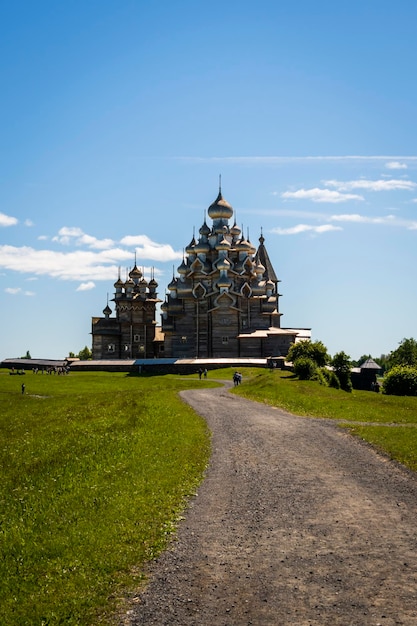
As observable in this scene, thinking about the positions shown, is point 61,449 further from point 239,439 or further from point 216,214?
point 216,214

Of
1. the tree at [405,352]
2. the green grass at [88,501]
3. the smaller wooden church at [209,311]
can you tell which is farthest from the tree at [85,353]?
the green grass at [88,501]

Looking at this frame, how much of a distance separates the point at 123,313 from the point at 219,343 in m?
16.8

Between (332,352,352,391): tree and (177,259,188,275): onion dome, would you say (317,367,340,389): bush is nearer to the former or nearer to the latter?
(332,352,352,391): tree

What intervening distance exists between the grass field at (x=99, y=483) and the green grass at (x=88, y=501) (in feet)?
0.08

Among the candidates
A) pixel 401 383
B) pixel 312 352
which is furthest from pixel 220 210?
pixel 401 383

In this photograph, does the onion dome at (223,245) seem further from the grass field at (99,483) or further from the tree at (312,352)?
the grass field at (99,483)

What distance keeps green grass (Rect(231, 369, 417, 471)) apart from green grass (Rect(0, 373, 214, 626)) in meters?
6.02

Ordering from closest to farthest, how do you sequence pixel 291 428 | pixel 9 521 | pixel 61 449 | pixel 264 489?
1. pixel 9 521
2. pixel 264 489
3. pixel 61 449
4. pixel 291 428

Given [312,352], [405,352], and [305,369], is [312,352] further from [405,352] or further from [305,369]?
[405,352]

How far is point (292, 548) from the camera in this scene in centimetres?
1065

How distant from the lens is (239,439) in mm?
21625

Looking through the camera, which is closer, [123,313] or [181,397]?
[181,397]

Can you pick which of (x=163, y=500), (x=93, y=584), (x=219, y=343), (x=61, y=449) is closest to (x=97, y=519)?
(x=163, y=500)

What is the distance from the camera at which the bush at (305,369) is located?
47938mm
